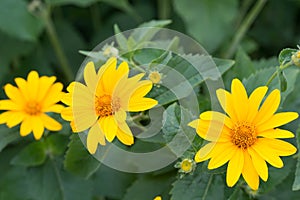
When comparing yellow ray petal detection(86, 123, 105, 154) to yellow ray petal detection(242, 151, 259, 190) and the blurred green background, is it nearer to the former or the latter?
the blurred green background

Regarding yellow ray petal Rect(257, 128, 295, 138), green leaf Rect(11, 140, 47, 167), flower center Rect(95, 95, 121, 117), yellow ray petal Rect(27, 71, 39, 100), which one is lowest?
yellow ray petal Rect(257, 128, 295, 138)

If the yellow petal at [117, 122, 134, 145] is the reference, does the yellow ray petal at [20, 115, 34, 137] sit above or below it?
above

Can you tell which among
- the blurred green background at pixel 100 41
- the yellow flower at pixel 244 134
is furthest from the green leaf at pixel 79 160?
the yellow flower at pixel 244 134

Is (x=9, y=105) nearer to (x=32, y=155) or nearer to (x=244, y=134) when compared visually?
(x=32, y=155)

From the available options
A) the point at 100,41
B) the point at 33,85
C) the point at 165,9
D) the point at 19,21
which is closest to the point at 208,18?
the point at 165,9

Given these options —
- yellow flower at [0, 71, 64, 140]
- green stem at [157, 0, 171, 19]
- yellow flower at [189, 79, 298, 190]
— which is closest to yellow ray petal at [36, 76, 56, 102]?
yellow flower at [0, 71, 64, 140]

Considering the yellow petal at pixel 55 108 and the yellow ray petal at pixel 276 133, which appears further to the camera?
the yellow petal at pixel 55 108

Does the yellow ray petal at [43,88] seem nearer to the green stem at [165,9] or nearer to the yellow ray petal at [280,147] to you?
the yellow ray petal at [280,147]
